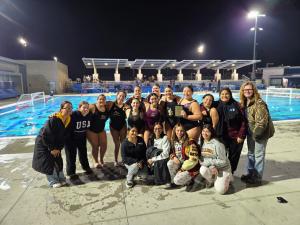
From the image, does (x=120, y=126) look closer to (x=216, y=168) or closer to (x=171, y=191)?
(x=171, y=191)

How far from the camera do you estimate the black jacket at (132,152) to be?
11.7 feet

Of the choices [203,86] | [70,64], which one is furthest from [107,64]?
[70,64]

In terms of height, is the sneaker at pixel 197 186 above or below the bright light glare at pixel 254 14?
below

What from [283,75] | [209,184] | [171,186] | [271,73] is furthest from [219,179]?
[271,73]

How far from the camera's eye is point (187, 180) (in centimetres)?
333

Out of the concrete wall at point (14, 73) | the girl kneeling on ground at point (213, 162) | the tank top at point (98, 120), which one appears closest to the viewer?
the girl kneeling on ground at point (213, 162)

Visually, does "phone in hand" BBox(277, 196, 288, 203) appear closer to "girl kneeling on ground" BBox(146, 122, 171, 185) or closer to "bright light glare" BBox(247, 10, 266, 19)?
"girl kneeling on ground" BBox(146, 122, 171, 185)

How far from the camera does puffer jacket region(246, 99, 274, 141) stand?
10.5 feet

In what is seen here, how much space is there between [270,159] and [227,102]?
75.4 inches

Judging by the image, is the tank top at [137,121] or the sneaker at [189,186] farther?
the tank top at [137,121]

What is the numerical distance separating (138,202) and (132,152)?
2.79 ft

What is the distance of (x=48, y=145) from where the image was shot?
3.34 m

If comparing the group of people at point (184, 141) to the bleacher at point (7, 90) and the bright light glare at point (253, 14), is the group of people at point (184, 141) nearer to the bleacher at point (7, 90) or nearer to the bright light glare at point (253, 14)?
the bright light glare at point (253, 14)

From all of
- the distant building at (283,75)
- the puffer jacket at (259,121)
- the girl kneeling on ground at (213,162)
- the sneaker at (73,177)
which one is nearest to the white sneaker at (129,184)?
the sneaker at (73,177)
